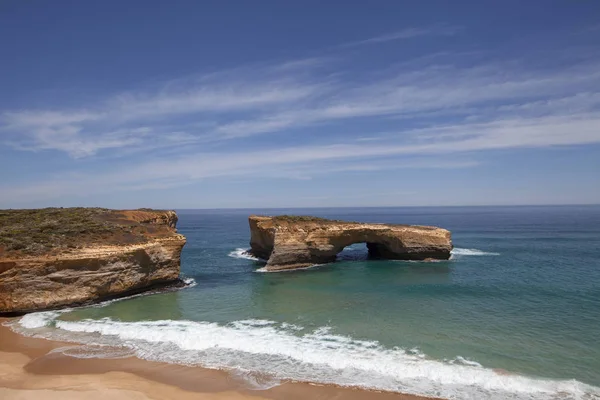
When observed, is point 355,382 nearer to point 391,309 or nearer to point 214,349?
point 214,349

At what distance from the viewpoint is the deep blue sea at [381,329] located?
12.5 metres

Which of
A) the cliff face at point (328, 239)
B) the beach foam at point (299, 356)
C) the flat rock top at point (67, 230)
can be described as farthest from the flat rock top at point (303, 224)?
the beach foam at point (299, 356)

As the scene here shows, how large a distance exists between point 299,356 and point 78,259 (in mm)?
14372

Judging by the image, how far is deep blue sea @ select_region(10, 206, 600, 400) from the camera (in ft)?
41.1

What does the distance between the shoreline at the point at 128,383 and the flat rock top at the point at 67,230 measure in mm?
7916

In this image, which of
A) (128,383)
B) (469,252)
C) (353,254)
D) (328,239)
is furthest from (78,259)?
(469,252)

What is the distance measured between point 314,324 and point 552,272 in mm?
21900

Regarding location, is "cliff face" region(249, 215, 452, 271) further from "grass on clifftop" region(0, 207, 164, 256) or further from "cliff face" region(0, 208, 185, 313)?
"grass on clifftop" region(0, 207, 164, 256)

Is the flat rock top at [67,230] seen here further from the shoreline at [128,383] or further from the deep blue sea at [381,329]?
the shoreline at [128,383]

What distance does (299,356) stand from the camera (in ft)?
46.7

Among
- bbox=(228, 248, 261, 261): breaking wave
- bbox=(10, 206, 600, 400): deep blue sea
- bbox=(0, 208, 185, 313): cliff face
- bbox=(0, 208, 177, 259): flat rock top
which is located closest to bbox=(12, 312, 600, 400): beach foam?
bbox=(10, 206, 600, 400): deep blue sea

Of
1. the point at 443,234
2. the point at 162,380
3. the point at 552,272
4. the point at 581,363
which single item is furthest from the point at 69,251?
the point at 552,272

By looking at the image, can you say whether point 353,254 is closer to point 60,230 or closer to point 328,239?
point 328,239

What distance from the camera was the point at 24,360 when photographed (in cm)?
1422
